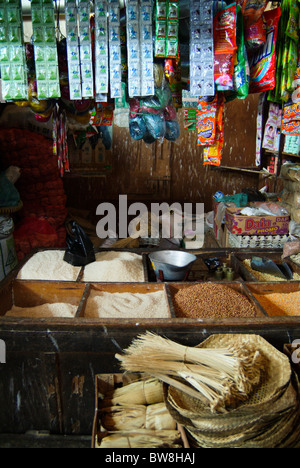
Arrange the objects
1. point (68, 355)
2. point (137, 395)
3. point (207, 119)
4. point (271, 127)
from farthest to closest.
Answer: point (271, 127), point (207, 119), point (68, 355), point (137, 395)

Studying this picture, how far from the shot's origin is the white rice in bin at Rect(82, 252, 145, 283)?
2.06 meters

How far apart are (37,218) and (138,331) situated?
3126 mm

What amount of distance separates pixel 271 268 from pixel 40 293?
147cm

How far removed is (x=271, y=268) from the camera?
2.26 metres

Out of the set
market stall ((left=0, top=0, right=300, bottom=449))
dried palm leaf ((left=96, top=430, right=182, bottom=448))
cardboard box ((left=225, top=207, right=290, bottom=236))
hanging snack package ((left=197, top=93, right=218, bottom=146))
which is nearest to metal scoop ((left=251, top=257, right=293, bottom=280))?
market stall ((left=0, top=0, right=300, bottom=449))

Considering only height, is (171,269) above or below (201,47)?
below

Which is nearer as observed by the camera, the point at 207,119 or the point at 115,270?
the point at 115,270

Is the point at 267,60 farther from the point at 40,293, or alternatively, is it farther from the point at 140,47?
the point at 40,293

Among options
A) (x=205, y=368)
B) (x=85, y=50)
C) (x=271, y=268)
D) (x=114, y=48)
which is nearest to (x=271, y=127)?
(x=271, y=268)

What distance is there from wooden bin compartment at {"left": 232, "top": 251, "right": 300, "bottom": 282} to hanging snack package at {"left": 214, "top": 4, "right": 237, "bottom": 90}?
1.12m

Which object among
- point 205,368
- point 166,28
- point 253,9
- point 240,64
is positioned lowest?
point 205,368

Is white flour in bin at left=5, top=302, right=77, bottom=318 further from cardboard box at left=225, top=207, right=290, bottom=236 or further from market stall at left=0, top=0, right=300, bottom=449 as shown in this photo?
cardboard box at left=225, top=207, right=290, bottom=236

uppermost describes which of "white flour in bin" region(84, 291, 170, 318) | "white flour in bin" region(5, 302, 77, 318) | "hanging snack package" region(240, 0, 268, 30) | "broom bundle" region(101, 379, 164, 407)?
"hanging snack package" region(240, 0, 268, 30)
